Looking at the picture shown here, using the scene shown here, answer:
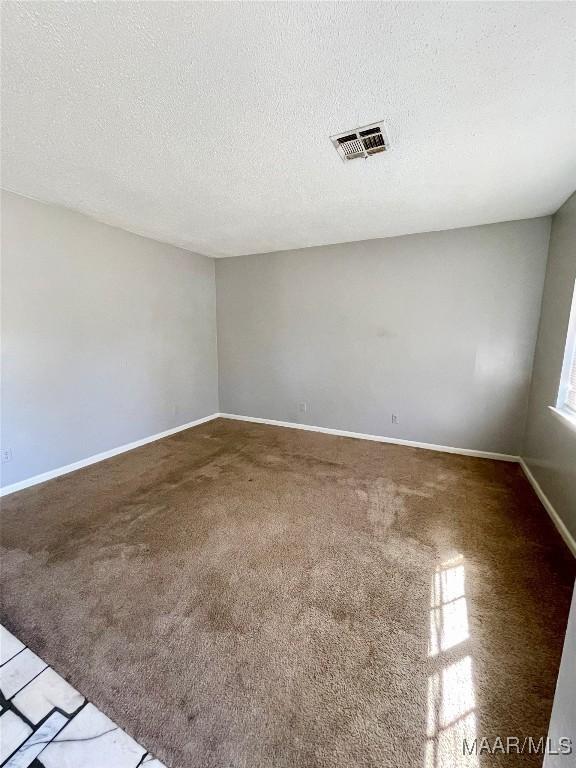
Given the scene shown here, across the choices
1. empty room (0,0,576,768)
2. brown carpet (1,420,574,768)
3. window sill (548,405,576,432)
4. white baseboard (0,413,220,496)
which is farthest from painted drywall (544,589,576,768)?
white baseboard (0,413,220,496)

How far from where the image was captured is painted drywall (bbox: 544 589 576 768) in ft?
2.35

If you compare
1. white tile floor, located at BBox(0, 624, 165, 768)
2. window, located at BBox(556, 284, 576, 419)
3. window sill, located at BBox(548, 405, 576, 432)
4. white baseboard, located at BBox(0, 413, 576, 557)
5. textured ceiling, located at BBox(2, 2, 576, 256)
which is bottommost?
white tile floor, located at BBox(0, 624, 165, 768)

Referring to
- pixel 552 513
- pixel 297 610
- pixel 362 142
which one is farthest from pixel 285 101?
pixel 552 513

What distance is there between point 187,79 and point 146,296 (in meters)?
2.71

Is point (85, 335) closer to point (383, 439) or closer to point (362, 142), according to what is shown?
point (362, 142)

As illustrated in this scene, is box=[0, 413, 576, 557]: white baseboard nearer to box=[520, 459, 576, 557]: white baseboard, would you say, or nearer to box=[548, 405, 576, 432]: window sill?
box=[520, 459, 576, 557]: white baseboard

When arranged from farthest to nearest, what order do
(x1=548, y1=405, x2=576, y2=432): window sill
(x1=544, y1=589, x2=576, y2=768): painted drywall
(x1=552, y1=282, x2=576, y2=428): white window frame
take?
(x1=552, y1=282, x2=576, y2=428): white window frame
(x1=548, y1=405, x2=576, y2=432): window sill
(x1=544, y1=589, x2=576, y2=768): painted drywall

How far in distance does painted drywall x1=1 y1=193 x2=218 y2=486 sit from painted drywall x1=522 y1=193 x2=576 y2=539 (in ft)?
13.3

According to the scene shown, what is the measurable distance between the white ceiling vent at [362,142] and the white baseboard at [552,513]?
8.95 ft

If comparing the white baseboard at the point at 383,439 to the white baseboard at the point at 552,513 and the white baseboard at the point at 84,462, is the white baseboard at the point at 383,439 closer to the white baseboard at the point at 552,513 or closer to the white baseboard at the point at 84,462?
the white baseboard at the point at 552,513

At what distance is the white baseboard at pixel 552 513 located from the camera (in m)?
2.00

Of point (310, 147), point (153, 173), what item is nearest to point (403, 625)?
point (310, 147)

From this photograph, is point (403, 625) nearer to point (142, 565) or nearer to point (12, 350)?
point (142, 565)

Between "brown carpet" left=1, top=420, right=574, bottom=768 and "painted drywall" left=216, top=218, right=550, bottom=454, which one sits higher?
"painted drywall" left=216, top=218, right=550, bottom=454
